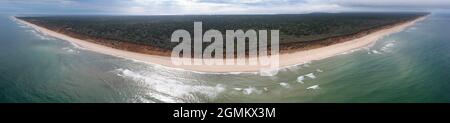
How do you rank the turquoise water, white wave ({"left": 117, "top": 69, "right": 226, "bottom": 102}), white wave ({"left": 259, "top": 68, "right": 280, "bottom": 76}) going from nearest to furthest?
the turquoise water → white wave ({"left": 117, "top": 69, "right": 226, "bottom": 102}) → white wave ({"left": 259, "top": 68, "right": 280, "bottom": 76})

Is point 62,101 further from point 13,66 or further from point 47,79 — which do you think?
point 13,66

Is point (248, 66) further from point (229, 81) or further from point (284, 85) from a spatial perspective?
point (284, 85)

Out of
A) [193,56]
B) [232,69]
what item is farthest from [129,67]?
[232,69]

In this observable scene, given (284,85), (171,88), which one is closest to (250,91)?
(284,85)

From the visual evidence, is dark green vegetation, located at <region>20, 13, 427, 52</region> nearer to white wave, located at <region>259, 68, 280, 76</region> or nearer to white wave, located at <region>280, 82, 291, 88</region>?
white wave, located at <region>259, 68, 280, 76</region>

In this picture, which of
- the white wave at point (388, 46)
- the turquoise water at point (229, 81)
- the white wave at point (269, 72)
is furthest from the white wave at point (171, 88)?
the white wave at point (388, 46)

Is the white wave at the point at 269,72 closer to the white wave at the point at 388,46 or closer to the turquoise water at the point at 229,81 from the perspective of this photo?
the turquoise water at the point at 229,81

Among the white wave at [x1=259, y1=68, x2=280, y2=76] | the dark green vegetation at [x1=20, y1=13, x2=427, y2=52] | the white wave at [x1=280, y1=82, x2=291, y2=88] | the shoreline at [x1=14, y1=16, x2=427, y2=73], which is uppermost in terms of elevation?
the dark green vegetation at [x1=20, y1=13, x2=427, y2=52]

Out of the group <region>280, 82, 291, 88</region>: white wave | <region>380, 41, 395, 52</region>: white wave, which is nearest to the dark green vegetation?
<region>380, 41, 395, 52</region>: white wave

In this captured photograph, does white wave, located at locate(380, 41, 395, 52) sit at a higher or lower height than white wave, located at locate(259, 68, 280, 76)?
higher
